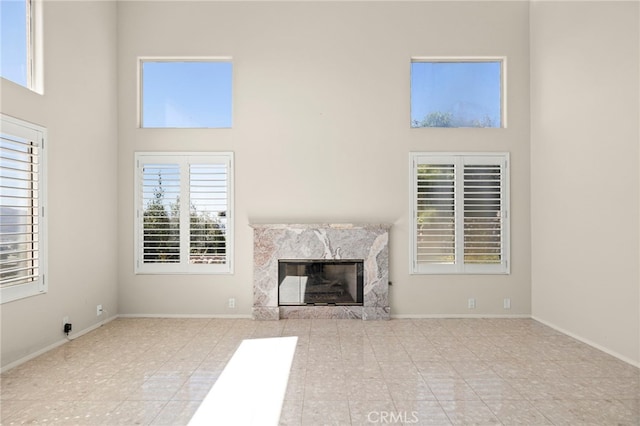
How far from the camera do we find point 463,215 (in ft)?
17.9

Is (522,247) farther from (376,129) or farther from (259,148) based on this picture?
(259,148)

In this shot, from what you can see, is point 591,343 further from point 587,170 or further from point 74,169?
point 74,169

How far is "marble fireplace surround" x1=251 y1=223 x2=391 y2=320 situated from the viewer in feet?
17.8

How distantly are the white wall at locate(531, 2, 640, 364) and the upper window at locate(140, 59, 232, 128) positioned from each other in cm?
412

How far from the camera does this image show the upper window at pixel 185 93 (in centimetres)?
562

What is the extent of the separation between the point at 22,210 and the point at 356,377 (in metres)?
3.36

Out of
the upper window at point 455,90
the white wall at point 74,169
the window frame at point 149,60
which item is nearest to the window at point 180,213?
the white wall at point 74,169

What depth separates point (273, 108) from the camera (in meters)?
5.55

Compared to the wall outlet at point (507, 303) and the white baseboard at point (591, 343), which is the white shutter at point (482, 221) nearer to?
the wall outlet at point (507, 303)

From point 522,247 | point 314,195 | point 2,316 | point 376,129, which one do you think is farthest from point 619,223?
point 2,316

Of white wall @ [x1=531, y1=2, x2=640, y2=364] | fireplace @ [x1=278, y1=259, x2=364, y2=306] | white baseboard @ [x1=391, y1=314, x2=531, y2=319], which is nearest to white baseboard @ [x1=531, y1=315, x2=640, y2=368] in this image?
white wall @ [x1=531, y1=2, x2=640, y2=364]

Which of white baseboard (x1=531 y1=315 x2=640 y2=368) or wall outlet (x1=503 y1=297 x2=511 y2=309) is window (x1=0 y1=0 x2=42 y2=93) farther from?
white baseboard (x1=531 y1=315 x2=640 y2=368)

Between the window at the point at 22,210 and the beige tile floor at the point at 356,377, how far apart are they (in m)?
0.78

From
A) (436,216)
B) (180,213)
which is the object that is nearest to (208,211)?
(180,213)
